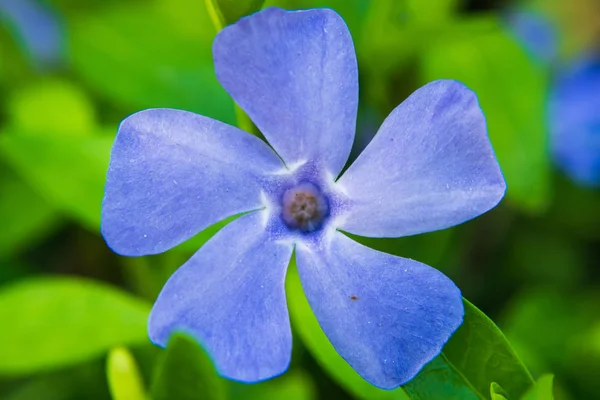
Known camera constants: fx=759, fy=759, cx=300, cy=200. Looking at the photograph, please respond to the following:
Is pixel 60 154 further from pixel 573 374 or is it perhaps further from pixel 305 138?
pixel 573 374

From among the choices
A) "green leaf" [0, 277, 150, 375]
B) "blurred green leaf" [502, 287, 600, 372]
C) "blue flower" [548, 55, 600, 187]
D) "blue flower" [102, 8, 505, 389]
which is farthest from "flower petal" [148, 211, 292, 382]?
"blue flower" [548, 55, 600, 187]

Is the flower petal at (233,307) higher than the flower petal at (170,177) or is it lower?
lower

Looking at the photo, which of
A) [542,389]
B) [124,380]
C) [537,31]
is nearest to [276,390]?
[124,380]

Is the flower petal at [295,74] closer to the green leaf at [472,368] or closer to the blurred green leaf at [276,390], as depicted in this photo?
the green leaf at [472,368]

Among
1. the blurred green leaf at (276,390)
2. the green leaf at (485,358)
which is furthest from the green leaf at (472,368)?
the blurred green leaf at (276,390)

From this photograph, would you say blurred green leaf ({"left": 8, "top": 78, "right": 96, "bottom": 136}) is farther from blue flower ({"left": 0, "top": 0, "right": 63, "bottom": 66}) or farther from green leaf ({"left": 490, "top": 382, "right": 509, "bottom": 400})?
green leaf ({"left": 490, "top": 382, "right": 509, "bottom": 400})

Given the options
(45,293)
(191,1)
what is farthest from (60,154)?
(191,1)
